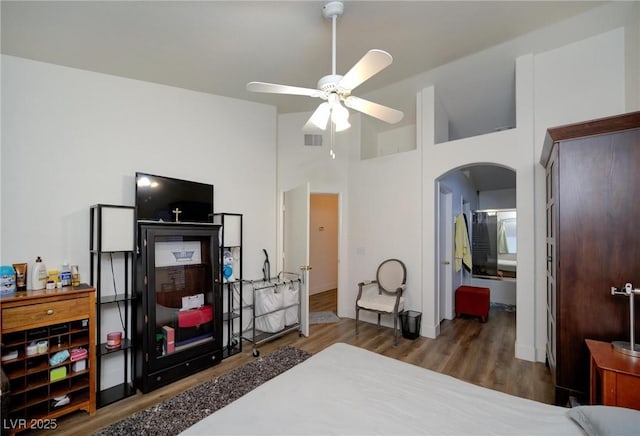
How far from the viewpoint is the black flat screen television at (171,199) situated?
103 inches

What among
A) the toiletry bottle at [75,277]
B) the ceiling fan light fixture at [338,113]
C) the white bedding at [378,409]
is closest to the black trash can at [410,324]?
the white bedding at [378,409]

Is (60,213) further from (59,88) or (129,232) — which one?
(59,88)

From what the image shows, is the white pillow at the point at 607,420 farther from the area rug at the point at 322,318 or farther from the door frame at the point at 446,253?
the area rug at the point at 322,318

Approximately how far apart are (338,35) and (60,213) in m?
2.86

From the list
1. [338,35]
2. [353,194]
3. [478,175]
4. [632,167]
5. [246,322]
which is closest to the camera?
[632,167]

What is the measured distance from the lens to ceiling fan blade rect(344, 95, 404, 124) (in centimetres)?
201

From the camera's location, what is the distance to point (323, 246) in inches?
247

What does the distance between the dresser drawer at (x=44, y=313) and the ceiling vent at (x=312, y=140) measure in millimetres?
3276

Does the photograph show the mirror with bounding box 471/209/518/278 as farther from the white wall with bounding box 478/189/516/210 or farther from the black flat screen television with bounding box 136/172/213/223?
the black flat screen television with bounding box 136/172/213/223

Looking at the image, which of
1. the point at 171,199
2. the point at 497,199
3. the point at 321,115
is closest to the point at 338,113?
the point at 321,115

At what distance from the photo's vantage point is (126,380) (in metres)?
2.52

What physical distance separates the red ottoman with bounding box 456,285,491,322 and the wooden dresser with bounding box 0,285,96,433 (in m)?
4.66

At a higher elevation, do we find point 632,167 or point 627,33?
point 627,33

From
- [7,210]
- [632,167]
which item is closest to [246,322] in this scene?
[7,210]
